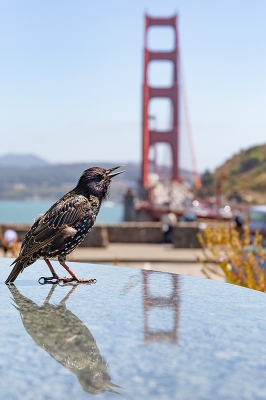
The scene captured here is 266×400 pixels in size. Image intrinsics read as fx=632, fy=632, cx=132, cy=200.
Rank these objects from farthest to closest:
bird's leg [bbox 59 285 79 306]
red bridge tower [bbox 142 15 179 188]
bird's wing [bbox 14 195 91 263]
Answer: red bridge tower [bbox 142 15 179 188] < bird's wing [bbox 14 195 91 263] < bird's leg [bbox 59 285 79 306]

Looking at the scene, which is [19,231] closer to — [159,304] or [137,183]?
[159,304]

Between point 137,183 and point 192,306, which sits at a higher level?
point 192,306

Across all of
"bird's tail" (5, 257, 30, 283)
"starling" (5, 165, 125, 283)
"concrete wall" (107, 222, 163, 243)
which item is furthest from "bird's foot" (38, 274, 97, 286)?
"concrete wall" (107, 222, 163, 243)

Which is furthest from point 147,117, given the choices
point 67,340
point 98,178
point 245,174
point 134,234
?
point 67,340

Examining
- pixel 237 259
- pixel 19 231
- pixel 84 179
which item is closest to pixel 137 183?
pixel 19 231

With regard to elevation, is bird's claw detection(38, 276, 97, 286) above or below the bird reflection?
below

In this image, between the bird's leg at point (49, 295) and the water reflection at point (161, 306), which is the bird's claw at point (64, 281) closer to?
the bird's leg at point (49, 295)

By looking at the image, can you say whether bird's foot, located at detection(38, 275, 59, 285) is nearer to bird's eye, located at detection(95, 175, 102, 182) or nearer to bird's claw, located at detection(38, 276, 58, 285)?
bird's claw, located at detection(38, 276, 58, 285)

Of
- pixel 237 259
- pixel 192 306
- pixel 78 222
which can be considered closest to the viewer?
pixel 192 306

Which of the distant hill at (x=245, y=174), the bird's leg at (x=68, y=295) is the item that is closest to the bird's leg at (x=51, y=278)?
the bird's leg at (x=68, y=295)
